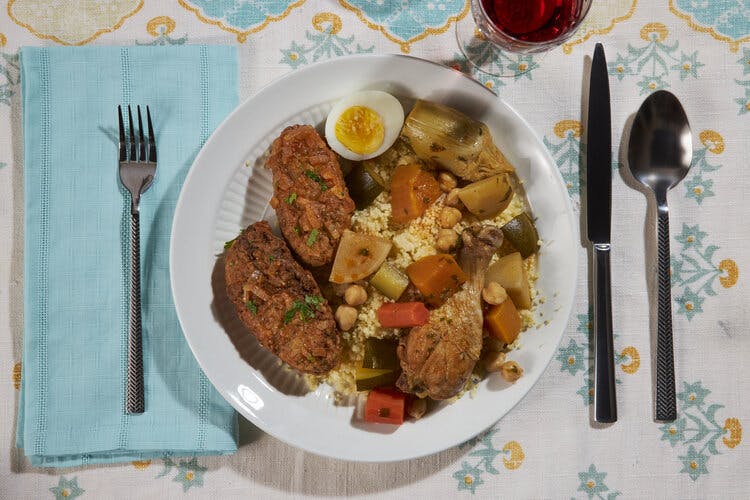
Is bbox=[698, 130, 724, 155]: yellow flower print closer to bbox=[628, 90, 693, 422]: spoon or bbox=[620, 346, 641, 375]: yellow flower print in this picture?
bbox=[628, 90, 693, 422]: spoon

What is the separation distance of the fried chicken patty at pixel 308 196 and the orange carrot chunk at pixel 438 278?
0.36 meters

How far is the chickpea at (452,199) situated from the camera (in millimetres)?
2289

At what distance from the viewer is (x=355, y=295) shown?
2.18 metres

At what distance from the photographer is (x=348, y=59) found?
219 centimetres

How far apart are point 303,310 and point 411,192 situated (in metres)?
0.64

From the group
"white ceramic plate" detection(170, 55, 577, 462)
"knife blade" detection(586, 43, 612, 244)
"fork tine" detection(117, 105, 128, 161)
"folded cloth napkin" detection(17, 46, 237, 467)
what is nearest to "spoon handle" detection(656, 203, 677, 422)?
"knife blade" detection(586, 43, 612, 244)

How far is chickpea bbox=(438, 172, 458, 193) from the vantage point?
2.30m

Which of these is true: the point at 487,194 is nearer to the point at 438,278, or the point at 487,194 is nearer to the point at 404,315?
the point at 438,278

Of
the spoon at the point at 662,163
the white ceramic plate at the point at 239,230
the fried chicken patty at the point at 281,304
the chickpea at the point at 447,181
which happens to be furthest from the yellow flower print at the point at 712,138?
the fried chicken patty at the point at 281,304

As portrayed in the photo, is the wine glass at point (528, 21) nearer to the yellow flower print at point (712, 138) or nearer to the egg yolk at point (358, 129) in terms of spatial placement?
the egg yolk at point (358, 129)

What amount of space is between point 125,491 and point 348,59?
6.92ft

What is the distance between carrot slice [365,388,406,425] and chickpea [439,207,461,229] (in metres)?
Answer: 0.72

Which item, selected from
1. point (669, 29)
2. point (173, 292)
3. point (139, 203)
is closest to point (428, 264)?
point (173, 292)

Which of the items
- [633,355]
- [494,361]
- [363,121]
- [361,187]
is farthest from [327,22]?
[633,355]
